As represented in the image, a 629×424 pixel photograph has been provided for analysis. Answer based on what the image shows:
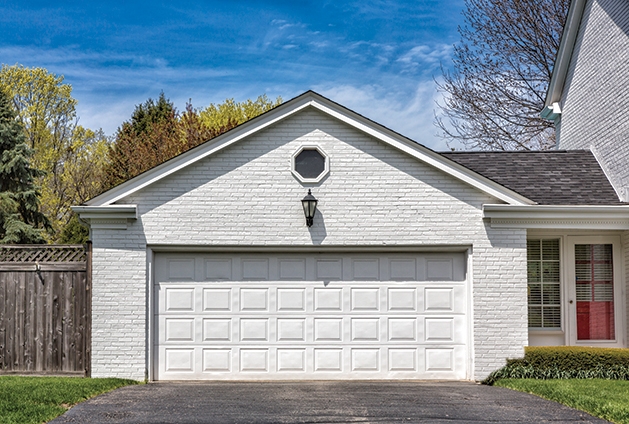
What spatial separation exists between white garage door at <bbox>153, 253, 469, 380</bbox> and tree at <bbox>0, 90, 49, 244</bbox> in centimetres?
993

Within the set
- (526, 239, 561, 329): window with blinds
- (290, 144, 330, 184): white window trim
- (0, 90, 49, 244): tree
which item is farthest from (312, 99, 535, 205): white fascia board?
(0, 90, 49, 244): tree

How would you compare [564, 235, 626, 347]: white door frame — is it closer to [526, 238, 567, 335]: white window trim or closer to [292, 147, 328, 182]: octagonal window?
[526, 238, 567, 335]: white window trim

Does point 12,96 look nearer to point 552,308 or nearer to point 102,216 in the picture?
point 102,216

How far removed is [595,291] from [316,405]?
6533 millimetres

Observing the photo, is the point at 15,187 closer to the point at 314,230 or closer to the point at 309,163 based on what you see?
the point at 309,163

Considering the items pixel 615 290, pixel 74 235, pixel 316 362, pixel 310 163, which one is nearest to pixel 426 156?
pixel 310 163

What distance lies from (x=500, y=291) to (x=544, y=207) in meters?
1.63

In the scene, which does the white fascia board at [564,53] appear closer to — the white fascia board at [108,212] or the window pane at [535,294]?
the window pane at [535,294]

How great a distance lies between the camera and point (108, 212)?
11.9m

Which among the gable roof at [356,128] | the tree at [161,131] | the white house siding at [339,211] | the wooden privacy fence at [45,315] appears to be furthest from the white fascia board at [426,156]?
the tree at [161,131]

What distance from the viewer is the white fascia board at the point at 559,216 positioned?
39.8 feet

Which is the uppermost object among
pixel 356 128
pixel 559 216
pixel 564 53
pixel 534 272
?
pixel 564 53

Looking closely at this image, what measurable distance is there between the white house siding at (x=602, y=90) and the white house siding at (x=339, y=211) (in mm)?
3160

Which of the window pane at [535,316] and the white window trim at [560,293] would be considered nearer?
the white window trim at [560,293]
